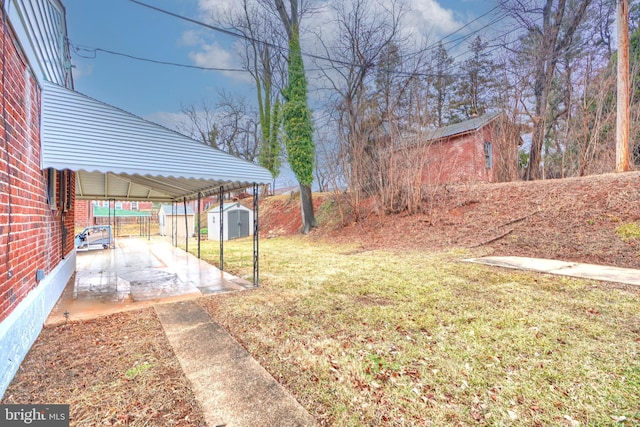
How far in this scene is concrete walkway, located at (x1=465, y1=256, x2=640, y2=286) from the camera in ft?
16.0

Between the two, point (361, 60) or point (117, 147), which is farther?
point (361, 60)

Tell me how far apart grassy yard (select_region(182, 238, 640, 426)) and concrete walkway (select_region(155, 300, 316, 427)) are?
0.13m

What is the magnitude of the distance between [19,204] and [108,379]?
1738 mm

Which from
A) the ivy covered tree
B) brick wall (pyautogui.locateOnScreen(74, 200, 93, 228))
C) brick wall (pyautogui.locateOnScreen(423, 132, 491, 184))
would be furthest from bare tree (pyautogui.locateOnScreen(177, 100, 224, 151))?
brick wall (pyautogui.locateOnScreen(423, 132, 491, 184))

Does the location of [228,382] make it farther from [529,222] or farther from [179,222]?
[179,222]

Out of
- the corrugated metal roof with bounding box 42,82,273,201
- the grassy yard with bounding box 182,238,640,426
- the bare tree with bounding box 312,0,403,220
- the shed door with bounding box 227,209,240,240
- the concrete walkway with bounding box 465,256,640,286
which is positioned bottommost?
the grassy yard with bounding box 182,238,640,426

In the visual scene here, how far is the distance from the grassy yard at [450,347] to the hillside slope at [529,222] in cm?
245

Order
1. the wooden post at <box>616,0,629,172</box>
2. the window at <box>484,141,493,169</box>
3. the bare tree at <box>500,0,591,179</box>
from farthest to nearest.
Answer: the window at <box>484,141,493,169</box>
the bare tree at <box>500,0,591,179</box>
the wooden post at <box>616,0,629,172</box>

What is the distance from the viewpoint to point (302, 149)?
14172 mm

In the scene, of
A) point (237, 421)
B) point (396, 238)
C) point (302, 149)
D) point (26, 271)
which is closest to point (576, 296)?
point (237, 421)

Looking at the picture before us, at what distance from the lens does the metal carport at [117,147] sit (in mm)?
3359

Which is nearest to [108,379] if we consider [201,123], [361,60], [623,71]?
[623,71]

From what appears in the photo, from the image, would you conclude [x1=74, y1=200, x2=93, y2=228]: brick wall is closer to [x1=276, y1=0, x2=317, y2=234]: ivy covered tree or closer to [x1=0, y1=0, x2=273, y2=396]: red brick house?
[x1=276, y1=0, x2=317, y2=234]: ivy covered tree

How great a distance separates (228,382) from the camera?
2.30 m
